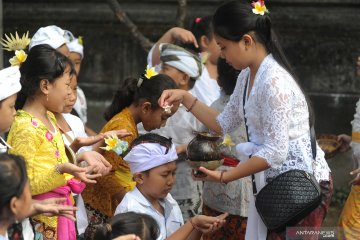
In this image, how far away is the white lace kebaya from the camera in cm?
398

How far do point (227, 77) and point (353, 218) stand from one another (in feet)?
4.63

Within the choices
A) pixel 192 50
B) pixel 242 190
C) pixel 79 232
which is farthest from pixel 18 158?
pixel 192 50

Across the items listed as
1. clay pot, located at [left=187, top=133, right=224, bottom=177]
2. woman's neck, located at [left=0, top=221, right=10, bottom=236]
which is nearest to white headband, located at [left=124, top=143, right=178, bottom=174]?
clay pot, located at [left=187, top=133, right=224, bottom=177]

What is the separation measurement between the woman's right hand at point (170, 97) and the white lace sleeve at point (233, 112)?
0.26m

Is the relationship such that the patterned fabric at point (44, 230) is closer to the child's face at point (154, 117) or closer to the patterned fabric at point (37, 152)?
the patterned fabric at point (37, 152)

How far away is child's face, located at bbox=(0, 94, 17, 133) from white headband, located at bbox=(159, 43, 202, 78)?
6.69 feet

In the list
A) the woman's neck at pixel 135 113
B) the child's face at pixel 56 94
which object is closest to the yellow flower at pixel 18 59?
the child's face at pixel 56 94

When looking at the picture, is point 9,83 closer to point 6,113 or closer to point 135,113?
point 6,113

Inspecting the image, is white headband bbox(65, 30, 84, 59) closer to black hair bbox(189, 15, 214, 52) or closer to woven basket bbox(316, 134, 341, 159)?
black hair bbox(189, 15, 214, 52)

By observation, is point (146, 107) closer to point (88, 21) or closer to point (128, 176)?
point (128, 176)

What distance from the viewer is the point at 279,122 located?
13.0ft

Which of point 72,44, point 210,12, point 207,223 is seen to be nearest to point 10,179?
point 207,223

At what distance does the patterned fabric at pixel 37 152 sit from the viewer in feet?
14.1

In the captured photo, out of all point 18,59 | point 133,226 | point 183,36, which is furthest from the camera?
point 183,36
